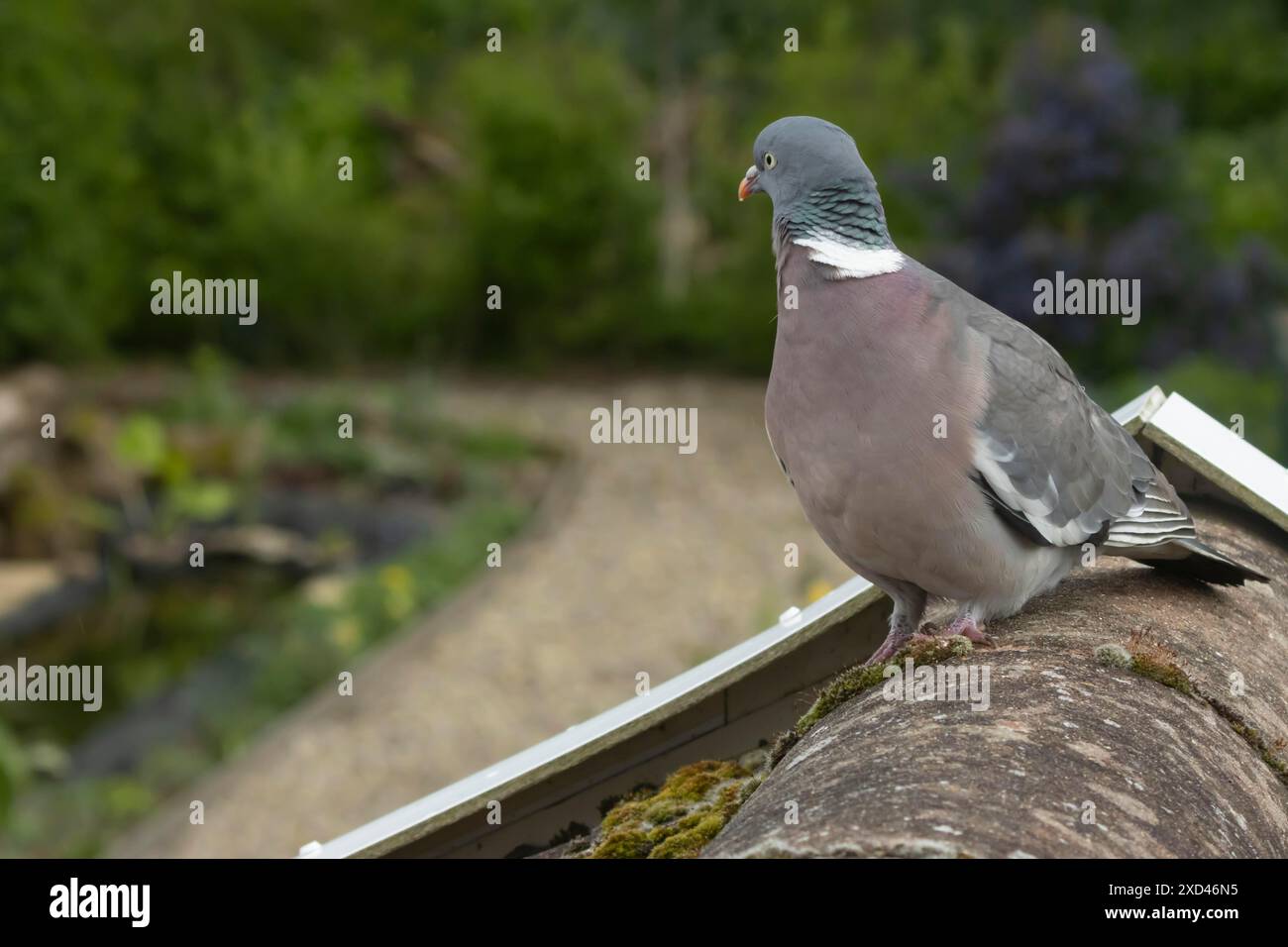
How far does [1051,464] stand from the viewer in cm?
328

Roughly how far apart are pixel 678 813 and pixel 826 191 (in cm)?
131

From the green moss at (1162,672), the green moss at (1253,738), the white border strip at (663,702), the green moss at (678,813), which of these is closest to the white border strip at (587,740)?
the white border strip at (663,702)

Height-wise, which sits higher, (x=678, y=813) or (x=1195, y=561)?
(x=1195, y=561)

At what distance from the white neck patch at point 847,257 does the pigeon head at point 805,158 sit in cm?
11

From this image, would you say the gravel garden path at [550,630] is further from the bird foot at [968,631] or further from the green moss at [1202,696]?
the green moss at [1202,696]

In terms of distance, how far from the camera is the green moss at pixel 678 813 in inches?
107

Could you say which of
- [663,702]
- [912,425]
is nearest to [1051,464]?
[912,425]

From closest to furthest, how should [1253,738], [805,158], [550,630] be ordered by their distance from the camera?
[1253,738], [805,158], [550,630]

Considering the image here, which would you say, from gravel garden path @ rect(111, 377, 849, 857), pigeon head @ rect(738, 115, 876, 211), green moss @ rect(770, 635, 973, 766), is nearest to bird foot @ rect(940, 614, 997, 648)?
green moss @ rect(770, 635, 973, 766)

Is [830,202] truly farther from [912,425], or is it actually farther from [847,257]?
[912,425]

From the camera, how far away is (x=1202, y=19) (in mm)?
22203

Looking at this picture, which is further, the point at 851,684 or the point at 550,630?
the point at 550,630
